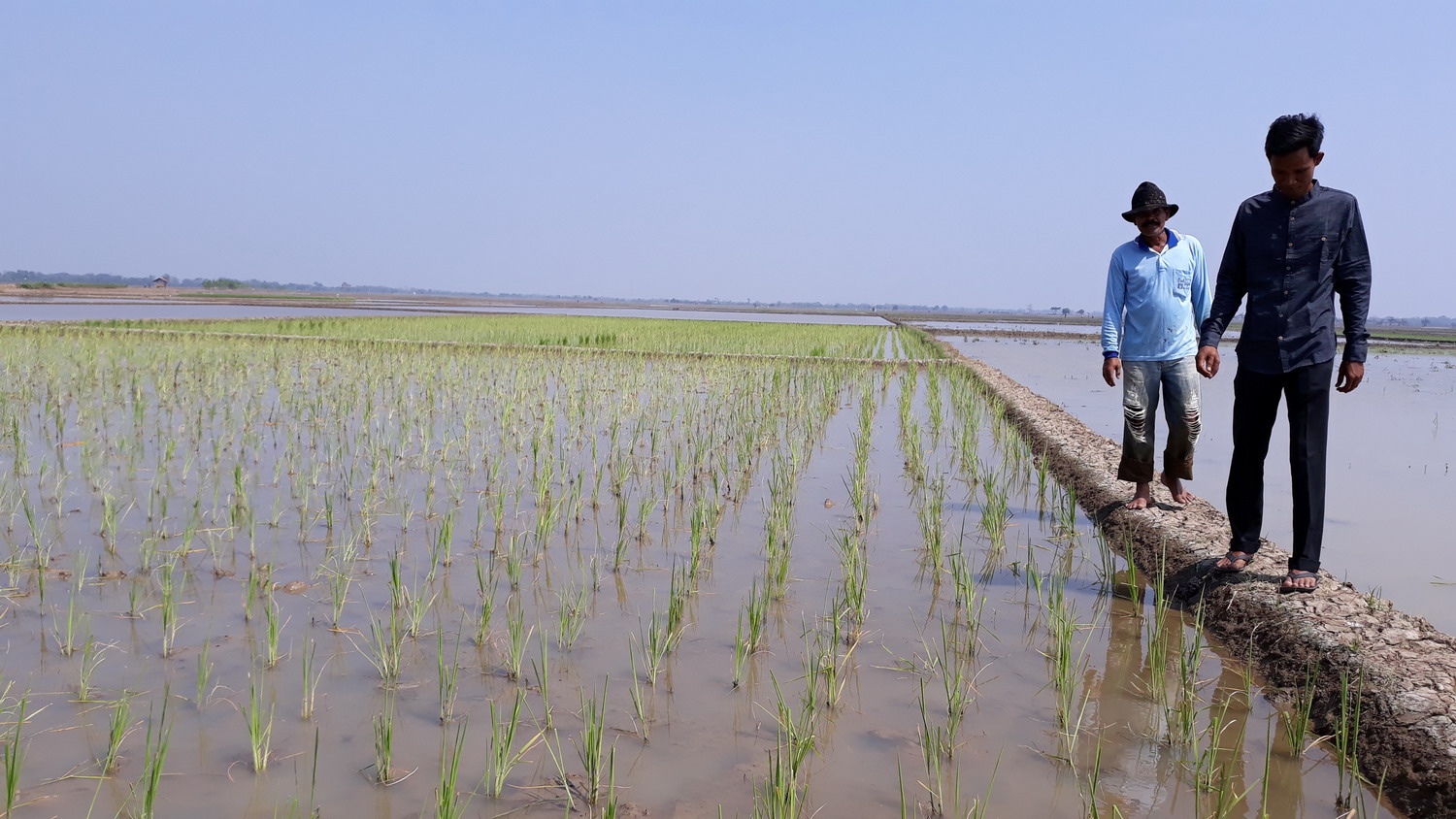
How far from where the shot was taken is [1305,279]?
2.81 metres

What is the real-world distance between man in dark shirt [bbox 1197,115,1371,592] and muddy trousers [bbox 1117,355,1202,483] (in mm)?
920

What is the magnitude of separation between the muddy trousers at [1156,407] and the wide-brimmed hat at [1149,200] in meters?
0.61

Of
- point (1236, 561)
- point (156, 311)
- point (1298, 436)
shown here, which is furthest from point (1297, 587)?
point (156, 311)

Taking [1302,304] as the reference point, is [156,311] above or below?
below

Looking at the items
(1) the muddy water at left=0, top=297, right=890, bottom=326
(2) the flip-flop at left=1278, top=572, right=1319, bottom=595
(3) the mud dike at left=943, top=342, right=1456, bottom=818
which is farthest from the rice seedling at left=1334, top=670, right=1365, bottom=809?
(1) the muddy water at left=0, top=297, right=890, bottom=326

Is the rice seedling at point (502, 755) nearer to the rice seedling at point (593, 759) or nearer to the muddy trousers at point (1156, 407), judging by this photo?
the rice seedling at point (593, 759)

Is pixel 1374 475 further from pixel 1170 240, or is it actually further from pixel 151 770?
pixel 151 770

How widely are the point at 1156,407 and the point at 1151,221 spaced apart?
0.74 meters

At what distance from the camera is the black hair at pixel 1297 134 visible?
2.70 m

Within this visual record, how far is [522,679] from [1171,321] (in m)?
2.88

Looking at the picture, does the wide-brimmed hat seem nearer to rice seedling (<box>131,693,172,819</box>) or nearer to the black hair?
the black hair

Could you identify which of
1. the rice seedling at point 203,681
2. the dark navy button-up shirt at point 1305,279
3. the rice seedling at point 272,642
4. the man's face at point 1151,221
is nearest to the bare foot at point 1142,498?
the man's face at point 1151,221

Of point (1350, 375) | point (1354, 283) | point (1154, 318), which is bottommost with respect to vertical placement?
point (1350, 375)

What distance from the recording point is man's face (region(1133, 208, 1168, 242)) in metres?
3.73
